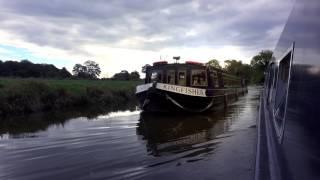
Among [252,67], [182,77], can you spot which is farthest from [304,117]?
[252,67]

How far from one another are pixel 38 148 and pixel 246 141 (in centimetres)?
510

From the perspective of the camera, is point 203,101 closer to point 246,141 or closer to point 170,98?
point 170,98

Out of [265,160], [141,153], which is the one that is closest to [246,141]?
[141,153]

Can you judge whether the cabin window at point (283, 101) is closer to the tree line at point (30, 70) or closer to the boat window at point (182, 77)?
the boat window at point (182, 77)

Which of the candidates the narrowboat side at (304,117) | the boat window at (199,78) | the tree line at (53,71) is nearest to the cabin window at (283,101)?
the narrowboat side at (304,117)

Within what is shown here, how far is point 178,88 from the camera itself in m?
20.2

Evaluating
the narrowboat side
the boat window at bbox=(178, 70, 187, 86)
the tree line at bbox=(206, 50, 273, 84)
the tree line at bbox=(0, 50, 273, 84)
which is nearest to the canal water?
the narrowboat side

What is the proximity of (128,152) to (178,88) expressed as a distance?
1041 centimetres

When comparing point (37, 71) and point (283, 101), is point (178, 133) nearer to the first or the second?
point (283, 101)

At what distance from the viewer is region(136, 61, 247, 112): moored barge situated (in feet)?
66.5

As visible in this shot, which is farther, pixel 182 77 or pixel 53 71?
pixel 53 71

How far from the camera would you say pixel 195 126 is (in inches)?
629

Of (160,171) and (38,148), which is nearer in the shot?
(160,171)

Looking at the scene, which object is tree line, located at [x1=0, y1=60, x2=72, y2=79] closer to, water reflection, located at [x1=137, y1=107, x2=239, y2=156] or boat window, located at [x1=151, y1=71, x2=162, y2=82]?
boat window, located at [x1=151, y1=71, x2=162, y2=82]
